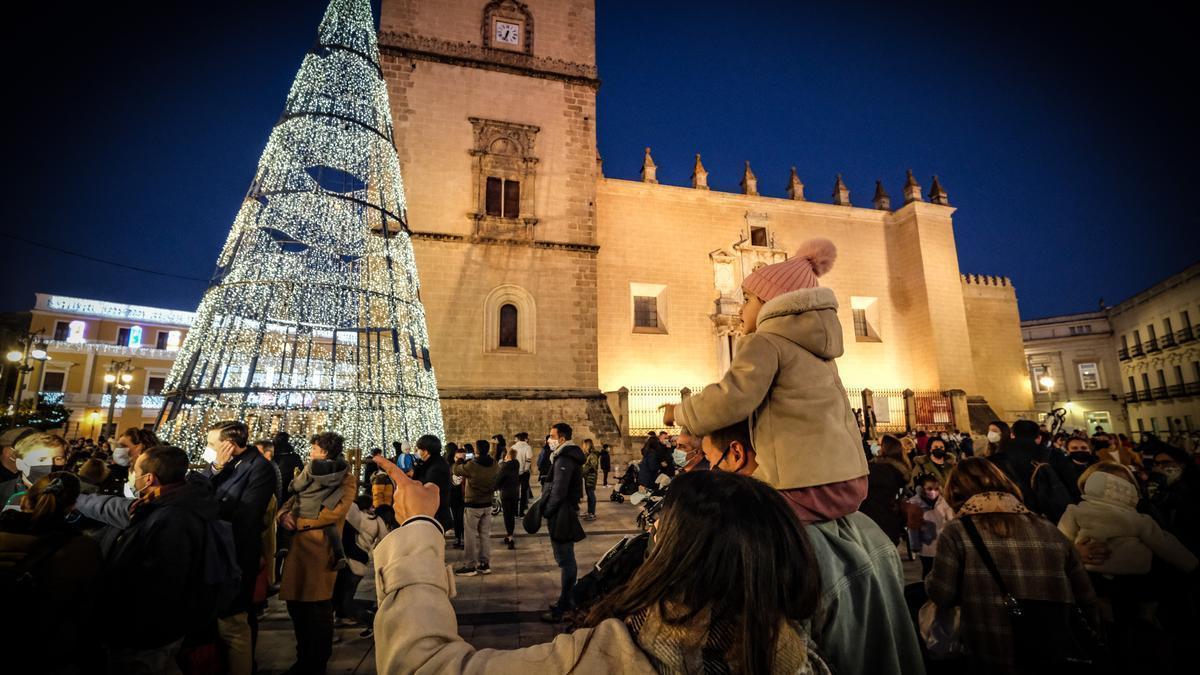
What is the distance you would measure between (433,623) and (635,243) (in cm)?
1834

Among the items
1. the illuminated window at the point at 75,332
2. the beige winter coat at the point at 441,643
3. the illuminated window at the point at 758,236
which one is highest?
the illuminated window at the point at 758,236

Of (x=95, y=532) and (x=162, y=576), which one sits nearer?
(x=162, y=576)

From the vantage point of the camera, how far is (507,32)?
15.6 m

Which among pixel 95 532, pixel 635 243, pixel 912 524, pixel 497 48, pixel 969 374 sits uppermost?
pixel 497 48

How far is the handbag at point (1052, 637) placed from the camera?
1.97m

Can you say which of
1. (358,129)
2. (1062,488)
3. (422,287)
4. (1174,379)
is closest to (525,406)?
(422,287)

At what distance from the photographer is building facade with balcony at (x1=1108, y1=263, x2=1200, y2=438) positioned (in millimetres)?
23016

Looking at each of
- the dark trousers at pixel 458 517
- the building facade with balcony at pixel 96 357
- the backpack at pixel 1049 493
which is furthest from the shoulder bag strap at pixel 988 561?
the building facade with balcony at pixel 96 357

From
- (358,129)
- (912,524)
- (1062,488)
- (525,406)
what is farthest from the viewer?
(525,406)

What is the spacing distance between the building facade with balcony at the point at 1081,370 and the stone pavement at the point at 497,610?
112 ft

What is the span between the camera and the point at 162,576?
8.55 ft

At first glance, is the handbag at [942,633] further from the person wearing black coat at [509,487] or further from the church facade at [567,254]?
the church facade at [567,254]

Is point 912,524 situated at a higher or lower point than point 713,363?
lower

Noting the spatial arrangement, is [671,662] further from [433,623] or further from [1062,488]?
[1062,488]
